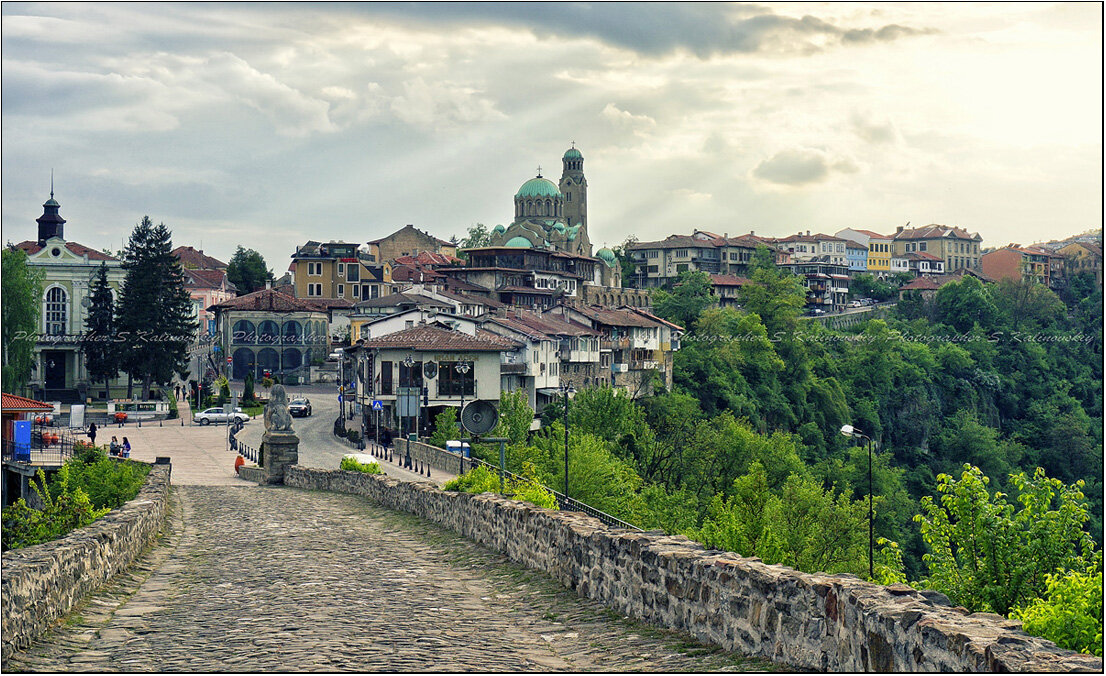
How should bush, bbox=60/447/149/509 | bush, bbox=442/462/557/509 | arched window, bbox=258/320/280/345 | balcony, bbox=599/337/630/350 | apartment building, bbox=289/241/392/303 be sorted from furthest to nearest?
1. apartment building, bbox=289/241/392/303
2. arched window, bbox=258/320/280/345
3. balcony, bbox=599/337/630/350
4. bush, bbox=60/447/149/509
5. bush, bbox=442/462/557/509

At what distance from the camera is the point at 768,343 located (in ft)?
323

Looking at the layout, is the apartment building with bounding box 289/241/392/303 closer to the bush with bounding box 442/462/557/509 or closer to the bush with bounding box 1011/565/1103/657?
the bush with bounding box 442/462/557/509

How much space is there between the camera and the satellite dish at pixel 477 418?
2342 centimetres

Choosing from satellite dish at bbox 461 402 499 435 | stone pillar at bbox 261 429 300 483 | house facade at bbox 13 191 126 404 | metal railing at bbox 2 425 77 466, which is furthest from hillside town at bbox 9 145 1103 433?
satellite dish at bbox 461 402 499 435

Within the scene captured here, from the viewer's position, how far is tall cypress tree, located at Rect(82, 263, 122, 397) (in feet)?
239

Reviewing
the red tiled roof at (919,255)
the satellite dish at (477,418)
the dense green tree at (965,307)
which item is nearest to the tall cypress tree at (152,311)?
the satellite dish at (477,418)

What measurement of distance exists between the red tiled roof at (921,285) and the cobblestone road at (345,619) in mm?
128038

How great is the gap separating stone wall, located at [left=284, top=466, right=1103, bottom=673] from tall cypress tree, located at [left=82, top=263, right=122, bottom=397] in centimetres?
6400

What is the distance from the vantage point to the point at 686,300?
11400 centimetres

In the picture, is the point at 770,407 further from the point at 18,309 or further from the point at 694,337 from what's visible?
the point at 18,309

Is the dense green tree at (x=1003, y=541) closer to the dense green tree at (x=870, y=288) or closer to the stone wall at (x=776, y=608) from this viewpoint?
the stone wall at (x=776, y=608)

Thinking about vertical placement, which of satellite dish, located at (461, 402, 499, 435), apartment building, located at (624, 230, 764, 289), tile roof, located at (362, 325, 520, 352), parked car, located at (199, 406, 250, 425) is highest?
apartment building, located at (624, 230, 764, 289)

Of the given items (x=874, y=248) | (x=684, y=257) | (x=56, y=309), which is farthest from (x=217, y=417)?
(x=874, y=248)

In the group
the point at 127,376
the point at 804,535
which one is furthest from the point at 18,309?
the point at 804,535
